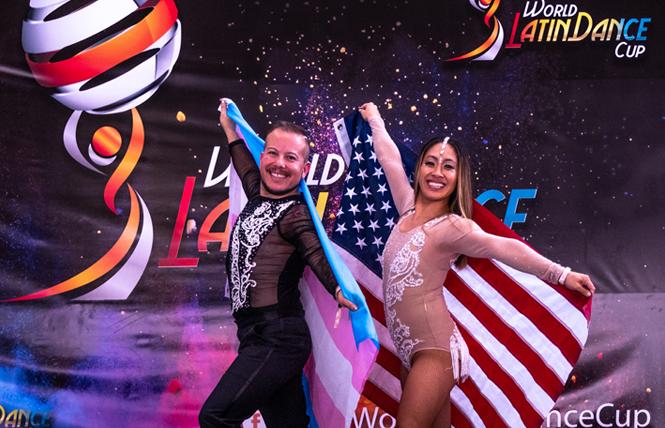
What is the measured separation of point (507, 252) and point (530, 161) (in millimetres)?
1582

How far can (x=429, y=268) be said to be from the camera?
3191 mm

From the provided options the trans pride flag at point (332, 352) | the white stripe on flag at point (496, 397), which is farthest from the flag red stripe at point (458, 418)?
the trans pride flag at point (332, 352)

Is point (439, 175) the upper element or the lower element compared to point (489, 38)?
lower

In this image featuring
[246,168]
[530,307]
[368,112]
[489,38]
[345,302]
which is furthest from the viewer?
[489,38]

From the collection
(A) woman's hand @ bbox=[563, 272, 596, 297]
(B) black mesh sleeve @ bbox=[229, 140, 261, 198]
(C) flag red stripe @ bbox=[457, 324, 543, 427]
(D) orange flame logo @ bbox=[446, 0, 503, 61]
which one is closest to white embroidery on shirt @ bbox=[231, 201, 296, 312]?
(B) black mesh sleeve @ bbox=[229, 140, 261, 198]

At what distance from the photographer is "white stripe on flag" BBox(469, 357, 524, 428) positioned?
3.37m

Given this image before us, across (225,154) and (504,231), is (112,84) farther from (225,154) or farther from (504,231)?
(504,231)

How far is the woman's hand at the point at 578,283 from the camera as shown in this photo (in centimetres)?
302

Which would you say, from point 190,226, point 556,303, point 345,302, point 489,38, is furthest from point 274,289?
point 489,38

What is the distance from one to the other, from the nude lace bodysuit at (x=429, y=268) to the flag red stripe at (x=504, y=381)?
0.26 metres

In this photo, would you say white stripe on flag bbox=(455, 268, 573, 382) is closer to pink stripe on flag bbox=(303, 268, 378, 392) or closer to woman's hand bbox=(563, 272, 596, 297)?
woman's hand bbox=(563, 272, 596, 297)

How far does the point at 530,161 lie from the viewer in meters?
4.55

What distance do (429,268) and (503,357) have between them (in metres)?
0.58

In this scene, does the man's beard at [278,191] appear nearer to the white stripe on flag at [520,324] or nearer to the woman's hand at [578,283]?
the white stripe on flag at [520,324]
